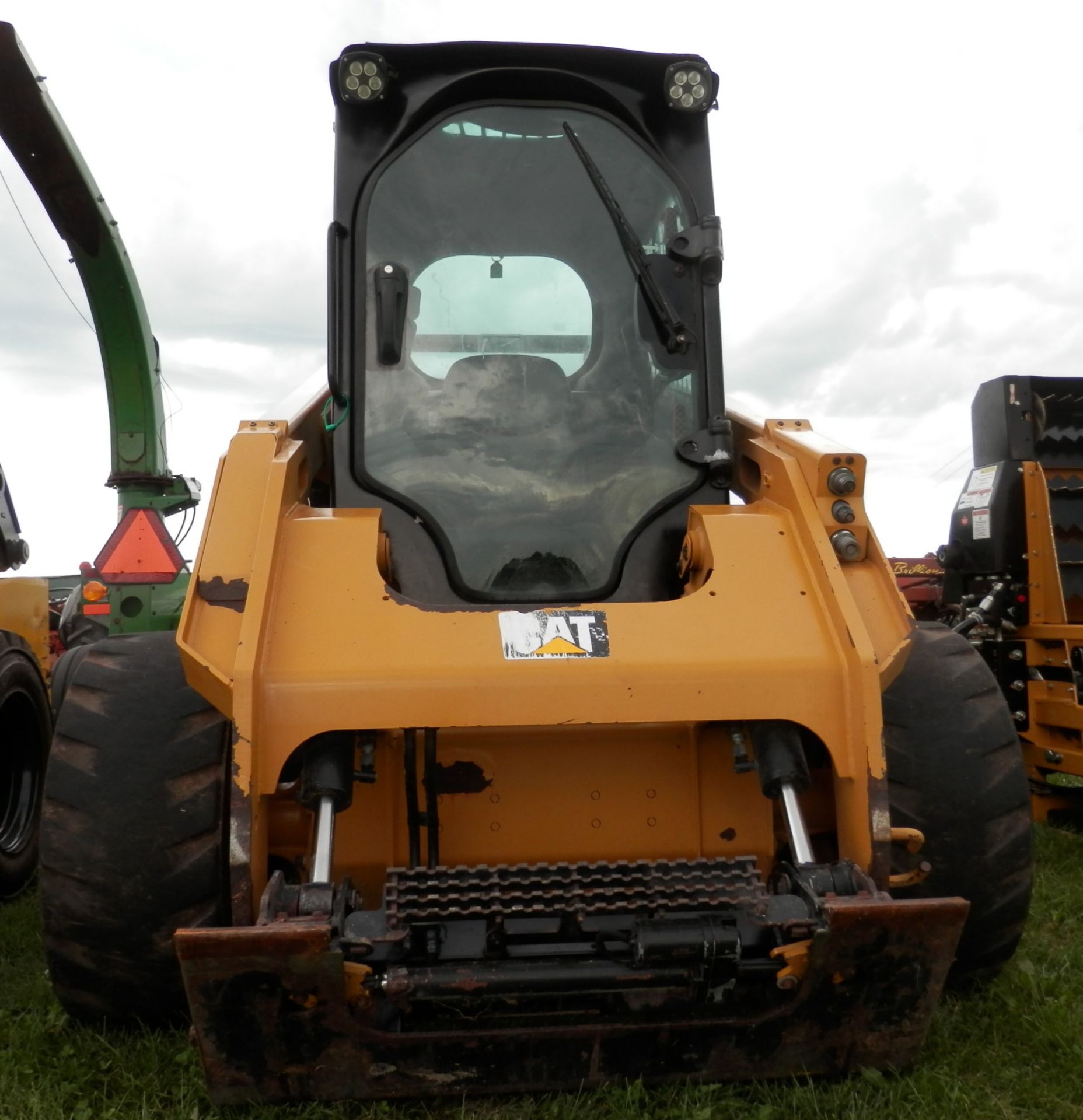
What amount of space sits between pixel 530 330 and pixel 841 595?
131 centimetres

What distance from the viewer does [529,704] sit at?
8.36 ft

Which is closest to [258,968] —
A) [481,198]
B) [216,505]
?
[216,505]

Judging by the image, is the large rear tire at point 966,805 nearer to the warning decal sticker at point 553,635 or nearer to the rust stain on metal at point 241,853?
the warning decal sticker at point 553,635

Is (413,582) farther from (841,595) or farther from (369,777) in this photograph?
(841,595)

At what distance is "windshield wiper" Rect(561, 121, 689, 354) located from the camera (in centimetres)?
332

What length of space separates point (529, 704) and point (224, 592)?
820mm

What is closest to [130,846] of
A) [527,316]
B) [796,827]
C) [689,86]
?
[796,827]

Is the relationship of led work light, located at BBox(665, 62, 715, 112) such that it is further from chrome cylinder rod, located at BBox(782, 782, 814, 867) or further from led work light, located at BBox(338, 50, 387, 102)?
chrome cylinder rod, located at BBox(782, 782, 814, 867)

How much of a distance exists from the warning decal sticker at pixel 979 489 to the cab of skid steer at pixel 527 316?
3343mm

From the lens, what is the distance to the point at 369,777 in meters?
2.60

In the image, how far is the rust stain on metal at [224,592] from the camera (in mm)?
2682

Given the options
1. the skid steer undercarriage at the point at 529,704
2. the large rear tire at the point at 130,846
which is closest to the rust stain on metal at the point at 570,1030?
the skid steer undercarriage at the point at 529,704

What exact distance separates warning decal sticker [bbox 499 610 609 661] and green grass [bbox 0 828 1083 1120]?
3.22ft

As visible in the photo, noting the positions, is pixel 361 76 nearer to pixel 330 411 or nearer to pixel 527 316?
pixel 527 316
